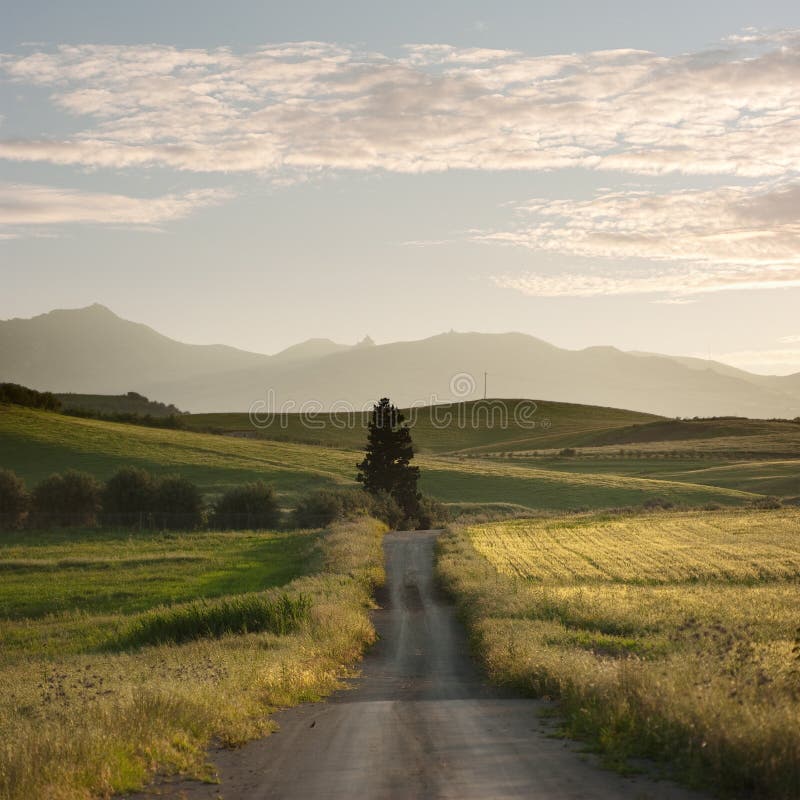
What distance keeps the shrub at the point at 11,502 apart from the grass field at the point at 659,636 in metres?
31.2

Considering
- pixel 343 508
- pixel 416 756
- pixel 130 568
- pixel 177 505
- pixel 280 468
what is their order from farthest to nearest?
pixel 280 468 → pixel 177 505 → pixel 343 508 → pixel 130 568 → pixel 416 756

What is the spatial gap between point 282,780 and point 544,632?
11703mm

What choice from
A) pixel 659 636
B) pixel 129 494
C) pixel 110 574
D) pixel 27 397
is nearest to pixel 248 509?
pixel 129 494

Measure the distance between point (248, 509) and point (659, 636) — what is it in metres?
51.9

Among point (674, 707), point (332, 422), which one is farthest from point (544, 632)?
point (332, 422)

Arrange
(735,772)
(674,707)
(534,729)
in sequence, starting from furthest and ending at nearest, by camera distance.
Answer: (534,729) < (674,707) < (735,772)

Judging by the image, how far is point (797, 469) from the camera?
97250mm

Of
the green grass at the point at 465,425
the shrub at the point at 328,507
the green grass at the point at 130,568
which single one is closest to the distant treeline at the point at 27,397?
the green grass at the point at 465,425

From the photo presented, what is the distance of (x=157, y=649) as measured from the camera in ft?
71.5

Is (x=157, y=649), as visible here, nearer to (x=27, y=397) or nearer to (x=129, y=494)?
(x=129, y=494)

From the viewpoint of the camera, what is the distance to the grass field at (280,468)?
83.1 metres

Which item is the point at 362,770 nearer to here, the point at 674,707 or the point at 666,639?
the point at 674,707

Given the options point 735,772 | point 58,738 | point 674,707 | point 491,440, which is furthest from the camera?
point 491,440

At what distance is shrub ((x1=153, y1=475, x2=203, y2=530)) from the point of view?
227ft
